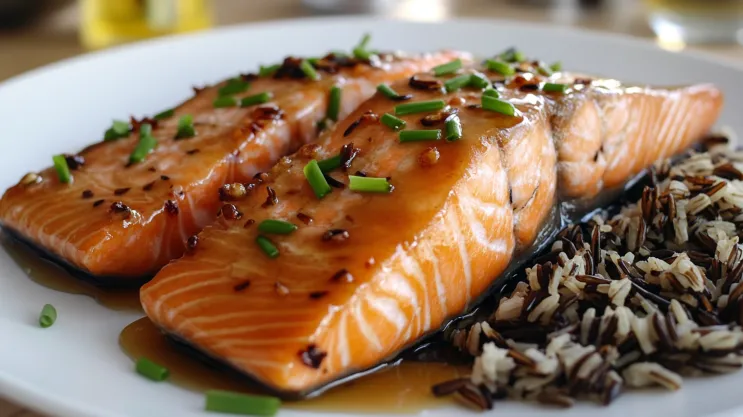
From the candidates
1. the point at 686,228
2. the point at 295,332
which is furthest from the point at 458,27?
the point at 295,332

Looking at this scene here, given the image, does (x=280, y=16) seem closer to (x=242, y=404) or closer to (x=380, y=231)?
(x=380, y=231)

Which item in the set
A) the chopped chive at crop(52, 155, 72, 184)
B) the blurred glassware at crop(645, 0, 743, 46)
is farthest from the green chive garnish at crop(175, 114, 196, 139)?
the blurred glassware at crop(645, 0, 743, 46)

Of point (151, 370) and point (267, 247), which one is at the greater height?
point (267, 247)

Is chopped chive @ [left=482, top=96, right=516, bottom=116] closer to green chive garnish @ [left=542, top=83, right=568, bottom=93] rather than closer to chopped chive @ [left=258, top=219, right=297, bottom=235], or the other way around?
green chive garnish @ [left=542, top=83, right=568, bottom=93]

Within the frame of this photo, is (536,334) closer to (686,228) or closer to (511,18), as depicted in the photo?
(686,228)

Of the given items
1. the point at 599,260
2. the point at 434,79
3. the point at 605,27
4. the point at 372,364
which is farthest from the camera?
the point at 605,27

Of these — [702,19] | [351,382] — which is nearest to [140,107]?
[351,382]

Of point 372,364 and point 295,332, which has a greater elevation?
point 295,332
